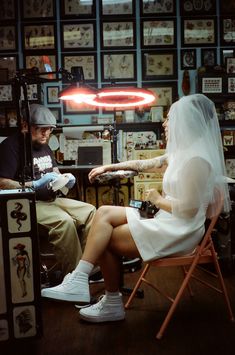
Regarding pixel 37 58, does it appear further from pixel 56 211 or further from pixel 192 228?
pixel 192 228

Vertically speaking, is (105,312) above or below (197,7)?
below

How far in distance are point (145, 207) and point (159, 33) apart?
9.27 feet

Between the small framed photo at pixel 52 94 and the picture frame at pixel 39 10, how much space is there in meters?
0.79

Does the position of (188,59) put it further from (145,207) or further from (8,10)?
(145,207)

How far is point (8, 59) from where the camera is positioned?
470 centimetres

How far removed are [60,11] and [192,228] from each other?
3.43 metres

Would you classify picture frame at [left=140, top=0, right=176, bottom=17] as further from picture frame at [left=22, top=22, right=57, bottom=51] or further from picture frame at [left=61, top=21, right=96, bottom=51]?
picture frame at [left=22, top=22, right=57, bottom=51]

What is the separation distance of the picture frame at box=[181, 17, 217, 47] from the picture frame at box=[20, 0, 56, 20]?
1498mm

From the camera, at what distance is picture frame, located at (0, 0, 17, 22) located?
468 cm

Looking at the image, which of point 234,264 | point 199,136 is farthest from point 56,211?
point 234,264

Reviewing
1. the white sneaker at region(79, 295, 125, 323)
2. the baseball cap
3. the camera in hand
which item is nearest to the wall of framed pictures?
the baseball cap

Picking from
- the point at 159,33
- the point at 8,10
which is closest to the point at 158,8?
the point at 159,33

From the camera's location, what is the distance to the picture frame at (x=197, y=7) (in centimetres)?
465

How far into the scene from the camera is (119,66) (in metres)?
4.71
